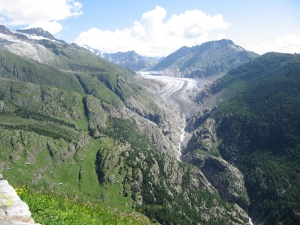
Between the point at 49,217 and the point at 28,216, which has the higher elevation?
the point at 28,216

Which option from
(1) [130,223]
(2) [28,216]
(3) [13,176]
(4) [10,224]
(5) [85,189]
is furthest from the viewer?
(5) [85,189]

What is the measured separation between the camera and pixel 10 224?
50.4ft

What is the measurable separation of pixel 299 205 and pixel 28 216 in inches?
9104

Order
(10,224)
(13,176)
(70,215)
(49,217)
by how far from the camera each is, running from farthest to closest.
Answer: (13,176) → (70,215) → (49,217) → (10,224)

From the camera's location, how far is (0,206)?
16.8m

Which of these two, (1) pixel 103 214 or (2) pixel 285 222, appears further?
(2) pixel 285 222

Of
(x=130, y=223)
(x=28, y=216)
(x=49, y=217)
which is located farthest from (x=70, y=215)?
(x=130, y=223)

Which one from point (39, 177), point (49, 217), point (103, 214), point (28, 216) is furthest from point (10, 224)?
point (39, 177)

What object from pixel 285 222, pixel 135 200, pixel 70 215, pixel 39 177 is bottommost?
pixel 285 222

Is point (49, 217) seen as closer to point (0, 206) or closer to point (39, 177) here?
point (0, 206)

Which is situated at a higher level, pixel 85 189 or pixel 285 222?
pixel 85 189

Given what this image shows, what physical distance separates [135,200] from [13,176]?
91.5 meters

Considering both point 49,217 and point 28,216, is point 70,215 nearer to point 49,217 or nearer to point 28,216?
point 49,217

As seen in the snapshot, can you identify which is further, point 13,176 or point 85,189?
point 85,189
